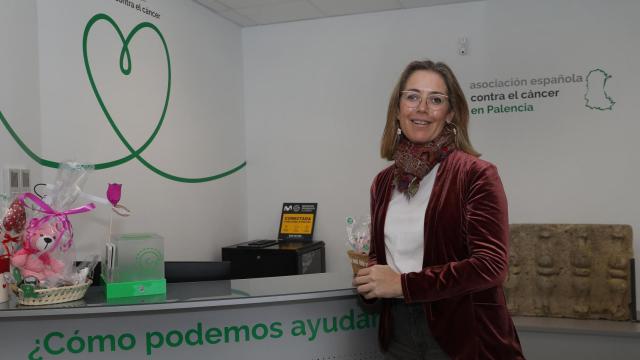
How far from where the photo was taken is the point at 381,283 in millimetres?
1529

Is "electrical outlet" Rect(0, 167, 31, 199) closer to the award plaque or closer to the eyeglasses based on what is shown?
the eyeglasses

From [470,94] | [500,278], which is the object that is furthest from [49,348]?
[470,94]

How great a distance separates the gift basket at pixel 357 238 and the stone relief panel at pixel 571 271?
89.5 inches

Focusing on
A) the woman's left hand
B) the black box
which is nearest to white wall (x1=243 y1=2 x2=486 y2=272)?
the black box

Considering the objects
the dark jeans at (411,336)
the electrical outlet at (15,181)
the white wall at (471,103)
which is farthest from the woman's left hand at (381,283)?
the white wall at (471,103)

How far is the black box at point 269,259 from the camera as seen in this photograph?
4.13m

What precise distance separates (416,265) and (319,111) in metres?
3.31

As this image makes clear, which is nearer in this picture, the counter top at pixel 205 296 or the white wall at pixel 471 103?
the counter top at pixel 205 296

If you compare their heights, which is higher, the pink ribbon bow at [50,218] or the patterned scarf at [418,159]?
the patterned scarf at [418,159]

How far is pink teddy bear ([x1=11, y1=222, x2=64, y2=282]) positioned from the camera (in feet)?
5.43

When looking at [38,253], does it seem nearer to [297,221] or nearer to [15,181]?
[15,181]

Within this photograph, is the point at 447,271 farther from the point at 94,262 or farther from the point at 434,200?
the point at 94,262

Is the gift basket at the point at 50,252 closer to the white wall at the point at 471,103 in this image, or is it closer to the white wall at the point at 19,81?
the white wall at the point at 19,81

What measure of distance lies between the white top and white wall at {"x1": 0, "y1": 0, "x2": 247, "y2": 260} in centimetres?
204
